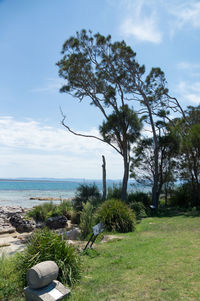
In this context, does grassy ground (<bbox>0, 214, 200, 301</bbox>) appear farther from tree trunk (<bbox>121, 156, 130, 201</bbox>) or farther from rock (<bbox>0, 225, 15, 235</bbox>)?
tree trunk (<bbox>121, 156, 130, 201</bbox>)

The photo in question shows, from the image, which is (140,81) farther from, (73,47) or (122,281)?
(122,281)

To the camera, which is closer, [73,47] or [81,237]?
[81,237]

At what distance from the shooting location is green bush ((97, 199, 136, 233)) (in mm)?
9133

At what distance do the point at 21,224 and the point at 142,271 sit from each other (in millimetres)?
9616

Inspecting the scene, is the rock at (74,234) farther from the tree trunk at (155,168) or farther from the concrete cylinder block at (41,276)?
A: the tree trunk at (155,168)

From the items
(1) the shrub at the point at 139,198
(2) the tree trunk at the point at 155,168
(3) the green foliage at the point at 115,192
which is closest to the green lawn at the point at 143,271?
(1) the shrub at the point at 139,198

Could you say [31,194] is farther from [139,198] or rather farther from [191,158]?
[191,158]

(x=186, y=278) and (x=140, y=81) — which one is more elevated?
(x=140, y=81)

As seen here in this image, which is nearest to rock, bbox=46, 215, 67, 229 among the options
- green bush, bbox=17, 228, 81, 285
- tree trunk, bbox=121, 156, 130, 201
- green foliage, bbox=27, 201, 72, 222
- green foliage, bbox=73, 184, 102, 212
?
green foliage, bbox=27, 201, 72, 222

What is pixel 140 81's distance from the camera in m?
16.9

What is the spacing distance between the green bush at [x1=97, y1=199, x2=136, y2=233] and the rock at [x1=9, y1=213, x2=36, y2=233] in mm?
4830

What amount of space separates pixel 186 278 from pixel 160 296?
779 mm

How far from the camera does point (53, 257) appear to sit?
4.62m

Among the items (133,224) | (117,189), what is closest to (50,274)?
(133,224)
